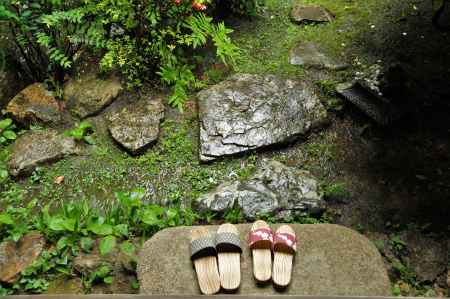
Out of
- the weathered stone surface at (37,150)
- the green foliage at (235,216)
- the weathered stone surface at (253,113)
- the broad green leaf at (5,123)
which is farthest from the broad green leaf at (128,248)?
→ the broad green leaf at (5,123)

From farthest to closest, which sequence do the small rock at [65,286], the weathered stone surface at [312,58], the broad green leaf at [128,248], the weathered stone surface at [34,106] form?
the weathered stone surface at [312,58] < the weathered stone surface at [34,106] < the broad green leaf at [128,248] < the small rock at [65,286]

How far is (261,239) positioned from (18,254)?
7.00 ft

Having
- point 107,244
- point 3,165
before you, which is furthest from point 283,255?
point 3,165

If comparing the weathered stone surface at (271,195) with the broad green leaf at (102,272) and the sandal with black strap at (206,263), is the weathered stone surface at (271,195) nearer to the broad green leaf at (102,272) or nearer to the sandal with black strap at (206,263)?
the sandal with black strap at (206,263)

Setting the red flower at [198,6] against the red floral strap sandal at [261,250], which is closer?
the red floral strap sandal at [261,250]

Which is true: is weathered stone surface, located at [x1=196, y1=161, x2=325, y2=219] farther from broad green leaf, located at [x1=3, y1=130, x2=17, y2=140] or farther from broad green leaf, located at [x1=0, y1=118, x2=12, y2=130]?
broad green leaf, located at [x1=0, y1=118, x2=12, y2=130]

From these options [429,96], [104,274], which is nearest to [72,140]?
[104,274]

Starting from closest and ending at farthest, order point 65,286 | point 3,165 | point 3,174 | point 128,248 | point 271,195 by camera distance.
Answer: point 65,286 → point 128,248 → point 271,195 → point 3,174 → point 3,165

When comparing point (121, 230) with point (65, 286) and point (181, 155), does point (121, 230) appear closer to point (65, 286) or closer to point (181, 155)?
point (65, 286)

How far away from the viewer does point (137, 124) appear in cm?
474

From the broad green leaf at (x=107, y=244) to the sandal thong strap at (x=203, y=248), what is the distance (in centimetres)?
83

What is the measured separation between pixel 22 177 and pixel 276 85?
300 cm

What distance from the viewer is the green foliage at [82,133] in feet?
15.4

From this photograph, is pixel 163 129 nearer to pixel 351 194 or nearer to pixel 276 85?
pixel 276 85
